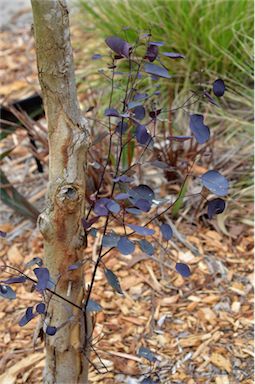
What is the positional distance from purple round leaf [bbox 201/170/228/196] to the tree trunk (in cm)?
29

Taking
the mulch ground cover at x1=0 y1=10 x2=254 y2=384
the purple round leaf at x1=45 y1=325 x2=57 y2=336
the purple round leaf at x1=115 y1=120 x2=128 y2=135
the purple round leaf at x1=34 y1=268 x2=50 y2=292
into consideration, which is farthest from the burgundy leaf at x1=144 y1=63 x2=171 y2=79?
the mulch ground cover at x1=0 y1=10 x2=254 y2=384

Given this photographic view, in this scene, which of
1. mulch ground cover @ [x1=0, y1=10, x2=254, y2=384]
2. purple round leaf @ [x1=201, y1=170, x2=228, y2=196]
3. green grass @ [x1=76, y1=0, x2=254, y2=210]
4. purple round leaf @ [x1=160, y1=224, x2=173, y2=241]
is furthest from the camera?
green grass @ [x1=76, y1=0, x2=254, y2=210]

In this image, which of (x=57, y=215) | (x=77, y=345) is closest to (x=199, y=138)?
(x=57, y=215)

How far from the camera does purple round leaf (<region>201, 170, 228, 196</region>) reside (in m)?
1.25

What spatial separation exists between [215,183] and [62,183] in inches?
13.3

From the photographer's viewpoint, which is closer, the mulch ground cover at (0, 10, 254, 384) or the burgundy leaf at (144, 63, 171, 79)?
the burgundy leaf at (144, 63, 171, 79)

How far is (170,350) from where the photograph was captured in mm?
1948

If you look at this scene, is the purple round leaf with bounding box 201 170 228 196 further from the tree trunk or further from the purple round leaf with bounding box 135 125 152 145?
the tree trunk

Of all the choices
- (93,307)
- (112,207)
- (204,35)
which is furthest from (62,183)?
(204,35)

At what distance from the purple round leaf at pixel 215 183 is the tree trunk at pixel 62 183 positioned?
29 cm

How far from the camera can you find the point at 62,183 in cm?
138

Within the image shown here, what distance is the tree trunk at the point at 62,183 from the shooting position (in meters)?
1.27

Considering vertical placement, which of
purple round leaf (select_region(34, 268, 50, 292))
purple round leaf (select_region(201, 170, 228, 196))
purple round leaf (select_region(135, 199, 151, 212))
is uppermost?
purple round leaf (select_region(201, 170, 228, 196))

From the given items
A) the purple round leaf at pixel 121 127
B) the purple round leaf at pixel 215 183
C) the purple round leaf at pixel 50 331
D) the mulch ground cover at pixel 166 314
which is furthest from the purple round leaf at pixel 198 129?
the mulch ground cover at pixel 166 314
